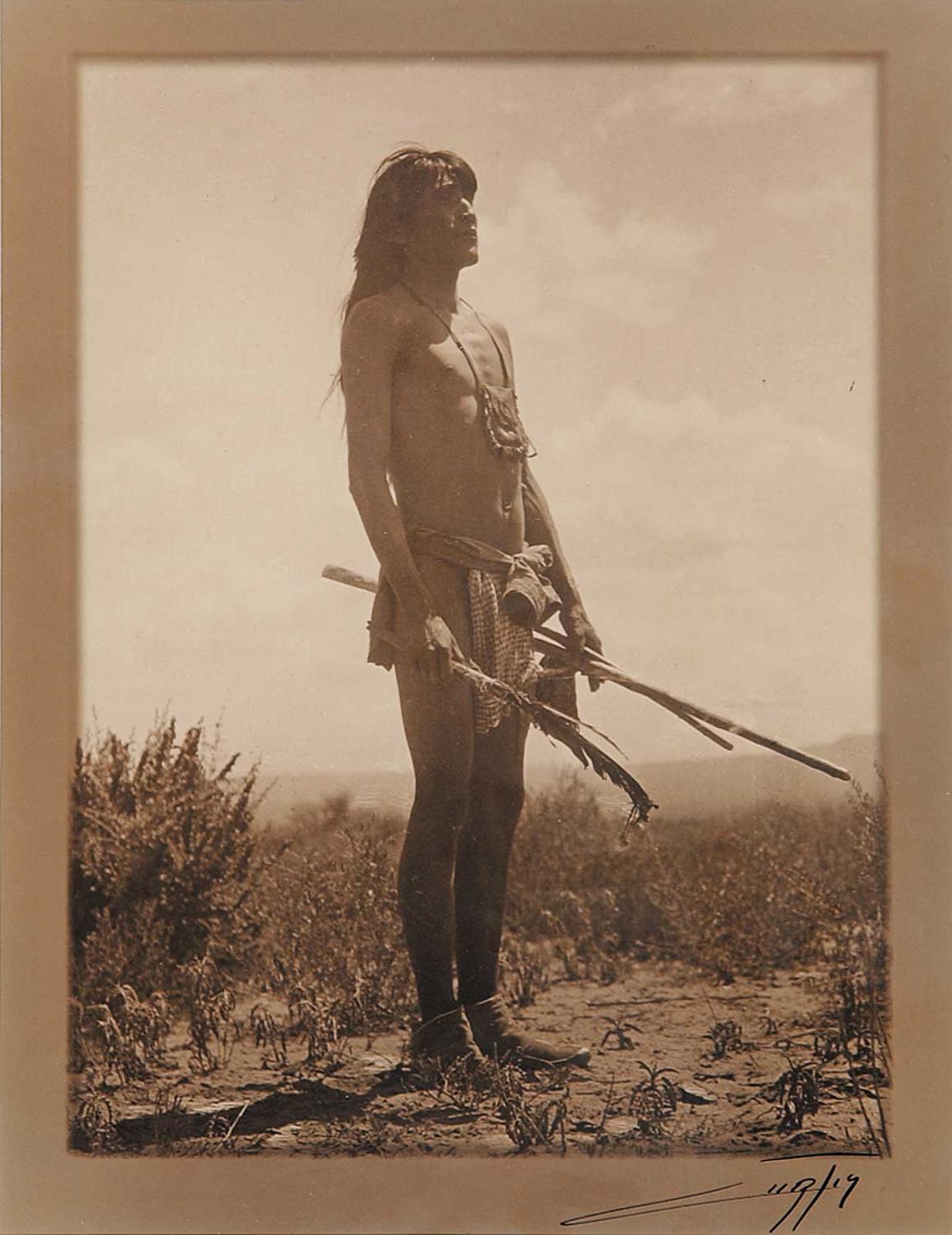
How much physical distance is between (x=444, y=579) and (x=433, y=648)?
7.9 inches

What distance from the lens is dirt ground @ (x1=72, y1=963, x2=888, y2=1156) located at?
11.2 feet

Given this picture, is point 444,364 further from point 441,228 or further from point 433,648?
point 433,648

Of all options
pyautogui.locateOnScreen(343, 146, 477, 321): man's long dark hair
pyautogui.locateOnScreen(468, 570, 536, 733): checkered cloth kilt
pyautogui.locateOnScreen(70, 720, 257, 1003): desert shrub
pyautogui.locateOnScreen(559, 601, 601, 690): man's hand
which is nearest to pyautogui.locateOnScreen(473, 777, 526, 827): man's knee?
pyautogui.locateOnScreen(468, 570, 536, 733): checkered cloth kilt

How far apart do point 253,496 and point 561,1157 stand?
1.98m

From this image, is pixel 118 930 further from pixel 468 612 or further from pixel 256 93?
pixel 256 93

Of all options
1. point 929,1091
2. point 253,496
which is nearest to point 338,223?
point 253,496

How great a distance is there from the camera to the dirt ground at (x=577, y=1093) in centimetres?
343

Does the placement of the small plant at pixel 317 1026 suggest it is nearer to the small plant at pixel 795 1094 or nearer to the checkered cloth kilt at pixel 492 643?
the checkered cloth kilt at pixel 492 643

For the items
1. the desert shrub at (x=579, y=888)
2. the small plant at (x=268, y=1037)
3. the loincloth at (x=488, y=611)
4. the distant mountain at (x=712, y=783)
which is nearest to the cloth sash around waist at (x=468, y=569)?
the loincloth at (x=488, y=611)

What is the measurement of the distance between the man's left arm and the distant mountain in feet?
1.26

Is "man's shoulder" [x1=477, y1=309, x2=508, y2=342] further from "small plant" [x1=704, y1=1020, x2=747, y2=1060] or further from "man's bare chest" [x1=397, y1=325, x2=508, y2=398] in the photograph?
"small plant" [x1=704, y1=1020, x2=747, y2=1060]

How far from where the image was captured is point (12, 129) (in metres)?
3.56

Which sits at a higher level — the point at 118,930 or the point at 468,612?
the point at 468,612
